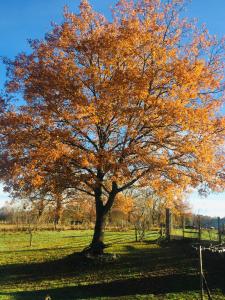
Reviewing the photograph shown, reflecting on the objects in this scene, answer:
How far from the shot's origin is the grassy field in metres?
14.5

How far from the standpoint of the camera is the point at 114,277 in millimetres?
17438

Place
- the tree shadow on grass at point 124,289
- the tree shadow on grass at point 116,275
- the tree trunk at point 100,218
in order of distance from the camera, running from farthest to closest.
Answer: the tree trunk at point 100,218, the tree shadow on grass at point 116,275, the tree shadow on grass at point 124,289

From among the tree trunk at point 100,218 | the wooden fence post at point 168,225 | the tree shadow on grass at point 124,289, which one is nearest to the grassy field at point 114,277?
the tree shadow on grass at point 124,289

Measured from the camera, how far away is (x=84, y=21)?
865 inches

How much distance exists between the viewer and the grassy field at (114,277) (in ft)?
47.6

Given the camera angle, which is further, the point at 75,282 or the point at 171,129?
the point at 171,129

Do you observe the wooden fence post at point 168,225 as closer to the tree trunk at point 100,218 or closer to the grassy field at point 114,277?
the grassy field at point 114,277

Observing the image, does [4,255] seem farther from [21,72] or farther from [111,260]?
[21,72]

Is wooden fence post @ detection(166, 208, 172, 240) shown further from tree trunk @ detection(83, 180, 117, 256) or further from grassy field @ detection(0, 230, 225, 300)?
tree trunk @ detection(83, 180, 117, 256)

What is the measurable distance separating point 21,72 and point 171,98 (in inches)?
300

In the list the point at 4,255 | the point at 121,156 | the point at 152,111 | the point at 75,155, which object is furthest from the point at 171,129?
the point at 4,255

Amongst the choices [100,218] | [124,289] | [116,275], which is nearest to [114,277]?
[116,275]

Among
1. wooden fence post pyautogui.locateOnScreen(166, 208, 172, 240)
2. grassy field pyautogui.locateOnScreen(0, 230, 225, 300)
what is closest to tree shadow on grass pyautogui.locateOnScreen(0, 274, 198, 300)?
grassy field pyautogui.locateOnScreen(0, 230, 225, 300)

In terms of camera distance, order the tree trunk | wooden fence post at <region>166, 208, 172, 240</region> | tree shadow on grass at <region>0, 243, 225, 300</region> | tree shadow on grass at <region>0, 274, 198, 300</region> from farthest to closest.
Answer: wooden fence post at <region>166, 208, 172, 240</region> < the tree trunk < tree shadow on grass at <region>0, 243, 225, 300</region> < tree shadow on grass at <region>0, 274, 198, 300</region>
